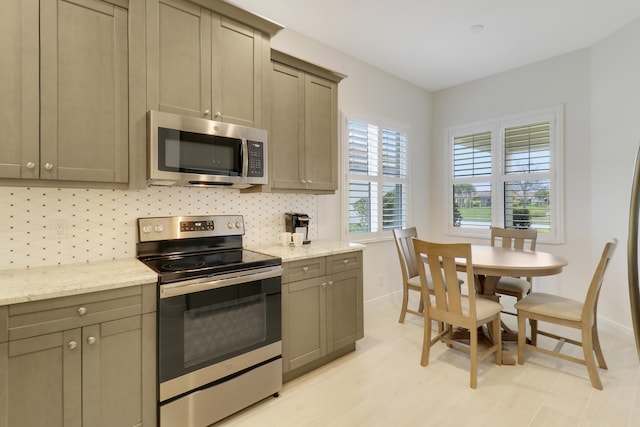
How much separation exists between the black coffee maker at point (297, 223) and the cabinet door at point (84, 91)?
1419mm

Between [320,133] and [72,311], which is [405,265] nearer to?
[320,133]

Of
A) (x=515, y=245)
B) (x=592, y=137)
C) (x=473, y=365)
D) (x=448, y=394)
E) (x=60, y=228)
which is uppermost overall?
(x=592, y=137)

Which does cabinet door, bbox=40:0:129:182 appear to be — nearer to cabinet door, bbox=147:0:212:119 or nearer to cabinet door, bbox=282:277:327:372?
cabinet door, bbox=147:0:212:119

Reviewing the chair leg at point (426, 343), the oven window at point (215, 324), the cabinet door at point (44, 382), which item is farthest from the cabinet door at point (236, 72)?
the chair leg at point (426, 343)

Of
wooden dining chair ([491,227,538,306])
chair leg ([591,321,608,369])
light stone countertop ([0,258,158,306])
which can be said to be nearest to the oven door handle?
light stone countertop ([0,258,158,306])

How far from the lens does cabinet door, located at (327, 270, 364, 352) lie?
260cm

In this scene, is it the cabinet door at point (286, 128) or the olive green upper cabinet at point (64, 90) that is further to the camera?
the cabinet door at point (286, 128)

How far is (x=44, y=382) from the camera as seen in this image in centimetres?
143

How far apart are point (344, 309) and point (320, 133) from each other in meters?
1.56

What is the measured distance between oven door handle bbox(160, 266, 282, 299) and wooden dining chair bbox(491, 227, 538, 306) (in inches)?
89.5

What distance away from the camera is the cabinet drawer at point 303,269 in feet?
7.59

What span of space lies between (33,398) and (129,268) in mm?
686

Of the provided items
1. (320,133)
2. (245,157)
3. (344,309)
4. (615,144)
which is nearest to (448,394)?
(344,309)

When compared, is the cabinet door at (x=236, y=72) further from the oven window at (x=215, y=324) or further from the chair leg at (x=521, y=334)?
the chair leg at (x=521, y=334)
